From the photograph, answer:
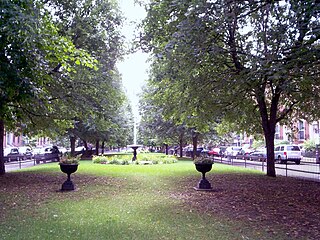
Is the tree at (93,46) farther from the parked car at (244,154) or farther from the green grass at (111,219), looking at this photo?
the parked car at (244,154)

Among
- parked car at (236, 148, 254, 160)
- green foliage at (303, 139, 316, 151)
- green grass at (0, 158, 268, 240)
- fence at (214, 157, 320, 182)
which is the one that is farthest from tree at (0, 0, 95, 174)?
green foliage at (303, 139, 316, 151)

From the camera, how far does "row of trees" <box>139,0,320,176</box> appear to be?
Answer: 7684 millimetres

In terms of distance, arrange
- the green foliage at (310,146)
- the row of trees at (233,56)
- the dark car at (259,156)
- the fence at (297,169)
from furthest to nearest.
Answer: the green foliage at (310,146) → the dark car at (259,156) → the fence at (297,169) → the row of trees at (233,56)

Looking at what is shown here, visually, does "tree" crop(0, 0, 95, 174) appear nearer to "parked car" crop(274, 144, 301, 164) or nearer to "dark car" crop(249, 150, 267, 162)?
"dark car" crop(249, 150, 267, 162)

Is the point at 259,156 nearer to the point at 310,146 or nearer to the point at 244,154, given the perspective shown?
the point at 244,154

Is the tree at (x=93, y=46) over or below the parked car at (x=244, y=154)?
over

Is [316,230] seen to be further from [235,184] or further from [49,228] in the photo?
[235,184]

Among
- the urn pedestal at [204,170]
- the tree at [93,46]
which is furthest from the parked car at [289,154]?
the urn pedestal at [204,170]

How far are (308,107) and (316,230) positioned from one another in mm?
10127

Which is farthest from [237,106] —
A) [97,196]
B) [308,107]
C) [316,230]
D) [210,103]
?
[316,230]

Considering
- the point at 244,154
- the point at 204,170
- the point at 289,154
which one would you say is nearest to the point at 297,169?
the point at 289,154

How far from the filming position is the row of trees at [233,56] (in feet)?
25.2

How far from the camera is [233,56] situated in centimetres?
1205

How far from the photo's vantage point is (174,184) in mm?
12586
